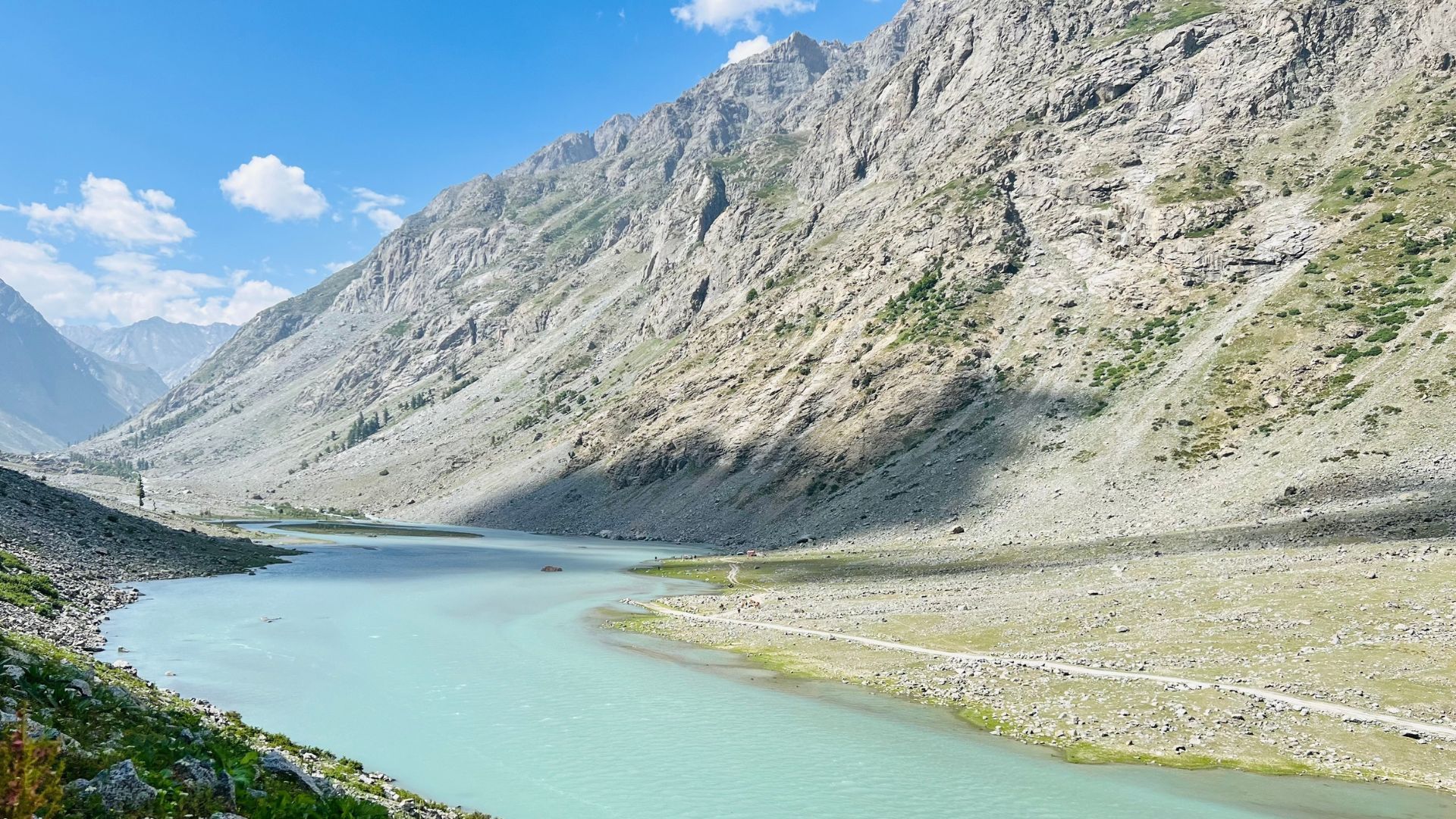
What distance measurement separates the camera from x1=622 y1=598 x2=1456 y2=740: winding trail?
2583 centimetres

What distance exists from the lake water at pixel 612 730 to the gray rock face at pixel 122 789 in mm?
13126

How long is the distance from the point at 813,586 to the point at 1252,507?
3982 centimetres

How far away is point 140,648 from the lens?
40.6 meters

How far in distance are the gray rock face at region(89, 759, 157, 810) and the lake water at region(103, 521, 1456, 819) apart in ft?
43.1

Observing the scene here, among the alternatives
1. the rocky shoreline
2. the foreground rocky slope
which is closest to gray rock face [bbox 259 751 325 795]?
the foreground rocky slope

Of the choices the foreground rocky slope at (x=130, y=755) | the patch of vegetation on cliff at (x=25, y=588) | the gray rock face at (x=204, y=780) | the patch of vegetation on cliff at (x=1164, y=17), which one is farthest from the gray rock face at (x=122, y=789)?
the patch of vegetation on cliff at (x=1164, y=17)

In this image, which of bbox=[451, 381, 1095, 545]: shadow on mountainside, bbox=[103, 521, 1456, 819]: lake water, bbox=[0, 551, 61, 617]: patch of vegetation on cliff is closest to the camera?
bbox=[103, 521, 1456, 819]: lake water

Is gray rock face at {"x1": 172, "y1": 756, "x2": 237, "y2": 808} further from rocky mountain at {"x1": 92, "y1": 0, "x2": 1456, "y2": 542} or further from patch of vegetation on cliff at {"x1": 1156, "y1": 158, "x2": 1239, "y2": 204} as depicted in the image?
patch of vegetation on cliff at {"x1": 1156, "y1": 158, "x2": 1239, "y2": 204}

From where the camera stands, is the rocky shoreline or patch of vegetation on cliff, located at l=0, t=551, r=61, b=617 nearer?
the rocky shoreline

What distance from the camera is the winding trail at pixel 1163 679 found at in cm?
2583

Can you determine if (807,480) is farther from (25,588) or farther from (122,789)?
(122,789)

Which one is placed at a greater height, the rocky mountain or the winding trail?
the rocky mountain

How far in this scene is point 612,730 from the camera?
31094 millimetres

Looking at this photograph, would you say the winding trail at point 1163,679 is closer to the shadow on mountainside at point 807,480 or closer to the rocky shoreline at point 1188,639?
Result: the rocky shoreline at point 1188,639
